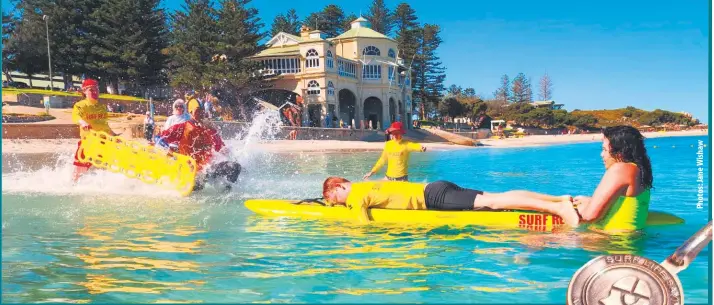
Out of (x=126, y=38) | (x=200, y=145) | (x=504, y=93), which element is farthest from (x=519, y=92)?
(x=200, y=145)

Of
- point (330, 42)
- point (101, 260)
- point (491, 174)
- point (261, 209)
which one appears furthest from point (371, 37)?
point (101, 260)

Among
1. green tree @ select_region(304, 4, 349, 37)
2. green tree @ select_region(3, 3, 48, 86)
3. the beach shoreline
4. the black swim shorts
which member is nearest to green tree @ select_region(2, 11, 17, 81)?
green tree @ select_region(3, 3, 48, 86)

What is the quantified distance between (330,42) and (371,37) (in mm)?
3157

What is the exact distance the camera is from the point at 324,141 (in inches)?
1077

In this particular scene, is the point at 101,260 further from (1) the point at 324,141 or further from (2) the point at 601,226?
(1) the point at 324,141

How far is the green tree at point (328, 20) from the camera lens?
37.5 meters

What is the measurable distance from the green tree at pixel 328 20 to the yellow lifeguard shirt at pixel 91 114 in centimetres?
2946

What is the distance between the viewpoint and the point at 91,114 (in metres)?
8.70

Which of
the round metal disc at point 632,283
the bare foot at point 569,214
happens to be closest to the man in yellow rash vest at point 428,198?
the bare foot at point 569,214

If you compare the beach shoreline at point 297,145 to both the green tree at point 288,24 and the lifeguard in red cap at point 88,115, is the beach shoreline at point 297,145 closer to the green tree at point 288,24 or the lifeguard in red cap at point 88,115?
the lifeguard in red cap at point 88,115

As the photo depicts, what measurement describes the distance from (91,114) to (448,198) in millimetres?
6274

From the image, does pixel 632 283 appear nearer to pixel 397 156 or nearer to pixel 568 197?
pixel 568 197

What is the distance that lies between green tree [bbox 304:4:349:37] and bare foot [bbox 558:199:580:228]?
3390cm

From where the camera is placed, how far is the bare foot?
477 cm
